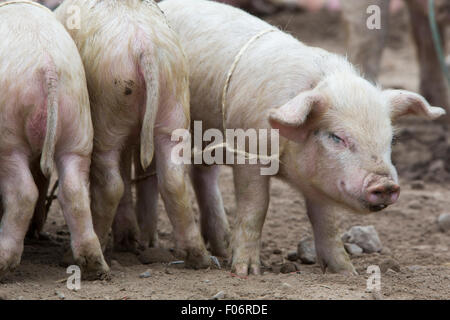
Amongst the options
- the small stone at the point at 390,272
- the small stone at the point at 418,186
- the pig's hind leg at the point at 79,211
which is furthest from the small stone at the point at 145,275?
the small stone at the point at 418,186

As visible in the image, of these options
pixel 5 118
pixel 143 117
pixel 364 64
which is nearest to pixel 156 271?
pixel 143 117

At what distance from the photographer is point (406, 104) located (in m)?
4.95

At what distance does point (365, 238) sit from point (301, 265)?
638 millimetres

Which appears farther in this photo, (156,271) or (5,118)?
(156,271)

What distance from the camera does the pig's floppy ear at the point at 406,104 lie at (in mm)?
4926

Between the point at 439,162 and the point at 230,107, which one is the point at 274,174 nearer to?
the point at 230,107

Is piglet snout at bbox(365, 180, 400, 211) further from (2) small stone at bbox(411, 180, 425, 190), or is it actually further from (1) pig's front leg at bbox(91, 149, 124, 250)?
(2) small stone at bbox(411, 180, 425, 190)

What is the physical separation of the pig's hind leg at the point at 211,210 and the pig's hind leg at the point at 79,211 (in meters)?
1.51

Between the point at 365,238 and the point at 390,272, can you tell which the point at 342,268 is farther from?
the point at 365,238

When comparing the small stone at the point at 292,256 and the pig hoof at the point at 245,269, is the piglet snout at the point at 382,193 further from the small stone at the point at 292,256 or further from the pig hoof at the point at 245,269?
the small stone at the point at 292,256

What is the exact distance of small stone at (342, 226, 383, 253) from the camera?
6113 millimetres

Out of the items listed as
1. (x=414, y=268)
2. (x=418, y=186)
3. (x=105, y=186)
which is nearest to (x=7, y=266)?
(x=105, y=186)

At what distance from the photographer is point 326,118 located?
15.4ft

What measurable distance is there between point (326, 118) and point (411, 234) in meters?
2.29
